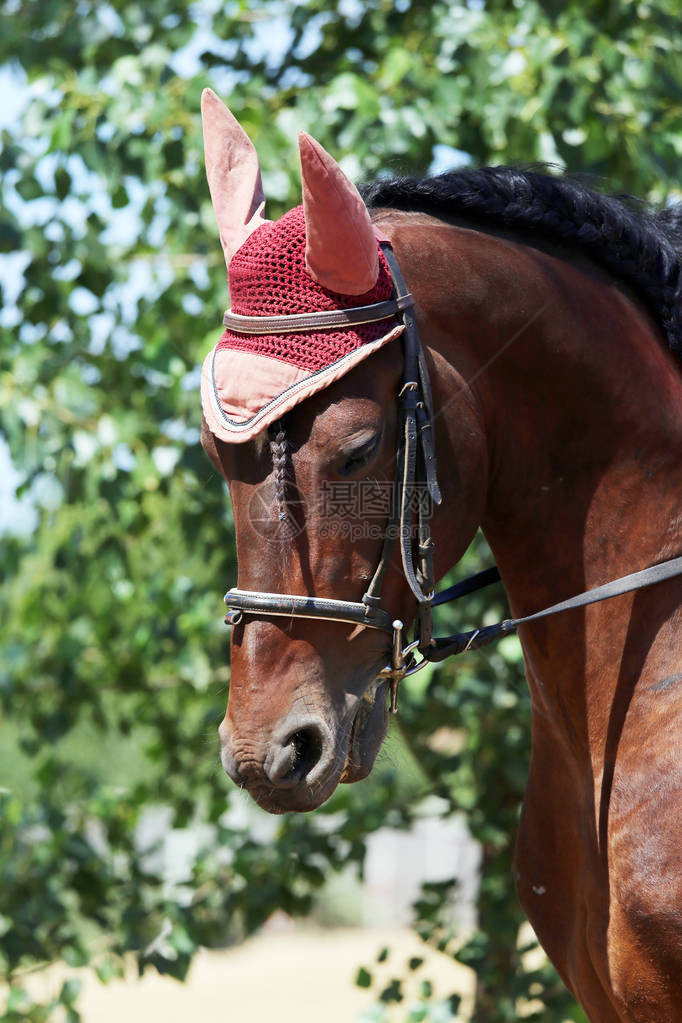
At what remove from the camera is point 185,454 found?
3832 mm

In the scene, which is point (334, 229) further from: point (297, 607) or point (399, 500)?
point (297, 607)

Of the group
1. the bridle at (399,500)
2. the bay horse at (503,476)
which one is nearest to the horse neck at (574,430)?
Answer: the bay horse at (503,476)

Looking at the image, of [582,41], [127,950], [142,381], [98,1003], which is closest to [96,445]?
[142,381]

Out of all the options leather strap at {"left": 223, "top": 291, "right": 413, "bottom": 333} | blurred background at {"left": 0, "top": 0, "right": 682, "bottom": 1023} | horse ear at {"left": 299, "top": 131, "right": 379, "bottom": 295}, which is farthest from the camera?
blurred background at {"left": 0, "top": 0, "right": 682, "bottom": 1023}

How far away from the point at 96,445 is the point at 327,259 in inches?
89.0

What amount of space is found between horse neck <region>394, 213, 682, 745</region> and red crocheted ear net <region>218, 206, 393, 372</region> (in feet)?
0.68

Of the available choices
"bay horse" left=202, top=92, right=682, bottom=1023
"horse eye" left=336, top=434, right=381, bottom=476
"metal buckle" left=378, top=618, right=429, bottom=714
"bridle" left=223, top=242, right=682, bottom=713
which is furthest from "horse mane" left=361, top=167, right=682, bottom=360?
"metal buckle" left=378, top=618, right=429, bottom=714

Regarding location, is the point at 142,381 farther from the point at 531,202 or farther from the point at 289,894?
the point at 531,202

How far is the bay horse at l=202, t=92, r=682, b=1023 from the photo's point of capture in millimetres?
1777

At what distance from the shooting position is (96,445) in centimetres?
386

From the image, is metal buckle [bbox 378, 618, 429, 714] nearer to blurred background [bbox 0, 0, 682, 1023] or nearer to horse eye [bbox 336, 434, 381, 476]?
horse eye [bbox 336, 434, 381, 476]

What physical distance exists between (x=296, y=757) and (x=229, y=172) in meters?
1.21

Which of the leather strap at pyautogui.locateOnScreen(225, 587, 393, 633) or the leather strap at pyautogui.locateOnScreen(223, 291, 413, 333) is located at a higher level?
the leather strap at pyautogui.locateOnScreen(223, 291, 413, 333)

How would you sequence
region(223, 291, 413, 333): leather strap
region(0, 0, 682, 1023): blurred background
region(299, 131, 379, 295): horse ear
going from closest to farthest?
region(299, 131, 379, 295): horse ear → region(223, 291, 413, 333): leather strap → region(0, 0, 682, 1023): blurred background
